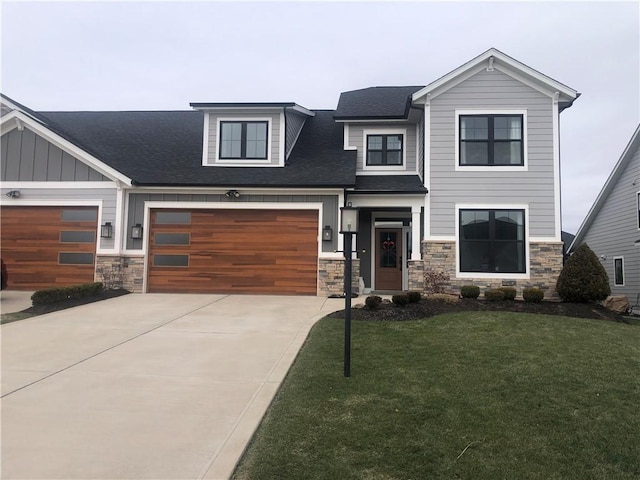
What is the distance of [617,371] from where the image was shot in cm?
518

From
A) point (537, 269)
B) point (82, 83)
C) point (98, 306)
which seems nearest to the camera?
point (98, 306)

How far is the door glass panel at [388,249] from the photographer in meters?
13.9

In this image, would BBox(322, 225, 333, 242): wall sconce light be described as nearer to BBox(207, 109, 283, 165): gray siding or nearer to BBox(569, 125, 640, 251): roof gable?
BBox(207, 109, 283, 165): gray siding

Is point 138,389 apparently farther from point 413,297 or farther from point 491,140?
point 491,140

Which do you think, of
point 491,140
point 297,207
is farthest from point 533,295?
point 297,207

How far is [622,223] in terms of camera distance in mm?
14812

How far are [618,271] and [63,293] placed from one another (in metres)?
18.0

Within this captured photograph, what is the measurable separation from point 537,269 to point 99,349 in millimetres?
10824

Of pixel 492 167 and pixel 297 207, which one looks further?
pixel 297 207

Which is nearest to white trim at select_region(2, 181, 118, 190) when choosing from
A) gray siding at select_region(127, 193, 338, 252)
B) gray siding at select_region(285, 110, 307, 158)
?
gray siding at select_region(127, 193, 338, 252)

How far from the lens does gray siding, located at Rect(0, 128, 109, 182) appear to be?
11953 millimetres

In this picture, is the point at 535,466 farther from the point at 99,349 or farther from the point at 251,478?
the point at 99,349

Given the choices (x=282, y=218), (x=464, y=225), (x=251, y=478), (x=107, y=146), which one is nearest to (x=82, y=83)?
(x=107, y=146)

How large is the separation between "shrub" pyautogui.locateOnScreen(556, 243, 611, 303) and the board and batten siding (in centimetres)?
134
